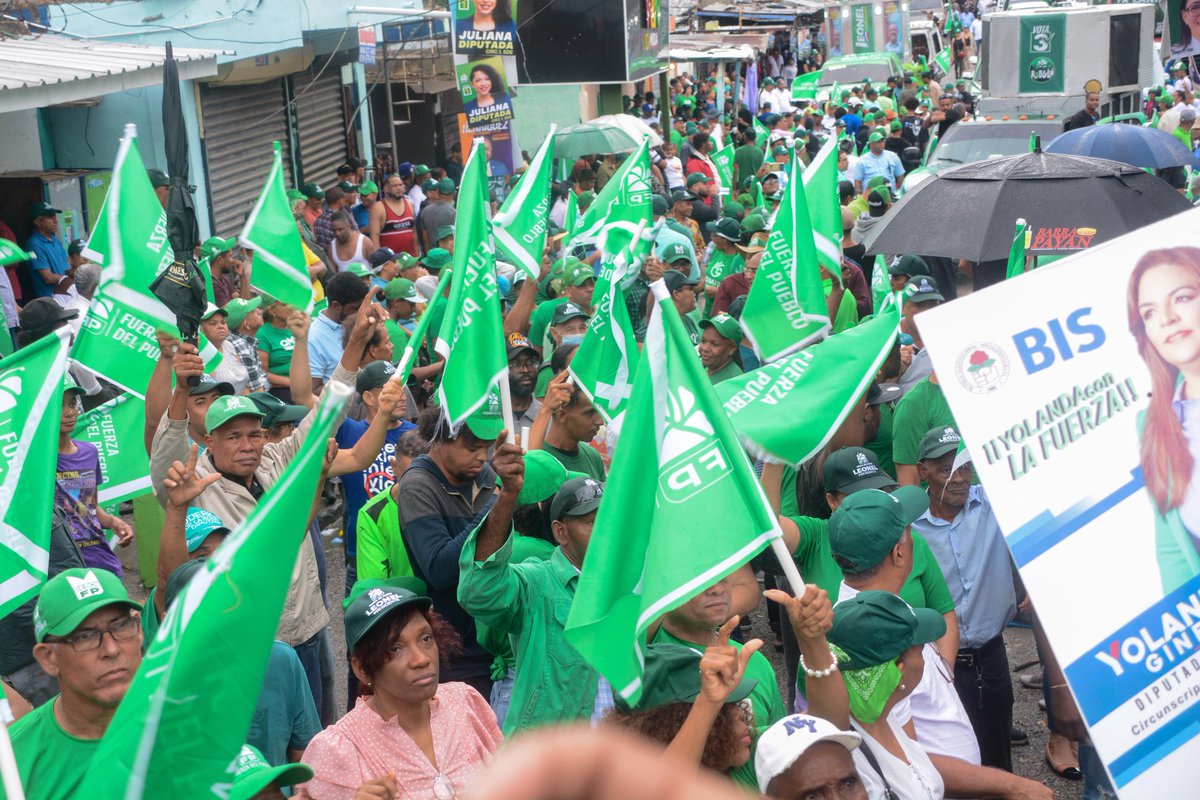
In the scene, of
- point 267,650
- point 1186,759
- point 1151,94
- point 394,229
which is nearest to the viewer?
point 267,650

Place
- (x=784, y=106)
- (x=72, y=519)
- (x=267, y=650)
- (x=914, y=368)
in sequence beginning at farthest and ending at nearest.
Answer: (x=784, y=106)
(x=914, y=368)
(x=72, y=519)
(x=267, y=650)

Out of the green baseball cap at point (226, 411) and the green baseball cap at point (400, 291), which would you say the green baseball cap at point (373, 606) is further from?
the green baseball cap at point (400, 291)

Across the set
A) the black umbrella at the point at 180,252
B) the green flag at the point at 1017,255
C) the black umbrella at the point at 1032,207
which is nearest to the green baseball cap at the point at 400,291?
the black umbrella at the point at 180,252

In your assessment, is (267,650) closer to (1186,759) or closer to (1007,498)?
(1007,498)

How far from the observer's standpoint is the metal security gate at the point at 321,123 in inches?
758

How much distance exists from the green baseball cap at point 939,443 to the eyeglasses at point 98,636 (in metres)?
3.03

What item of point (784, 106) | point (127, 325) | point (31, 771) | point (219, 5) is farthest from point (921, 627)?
point (784, 106)

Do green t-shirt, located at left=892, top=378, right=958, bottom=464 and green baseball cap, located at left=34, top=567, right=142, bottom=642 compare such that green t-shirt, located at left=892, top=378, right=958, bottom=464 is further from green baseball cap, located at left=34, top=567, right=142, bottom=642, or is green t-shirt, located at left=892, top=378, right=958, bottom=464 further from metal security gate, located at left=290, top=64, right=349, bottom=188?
metal security gate, located at left=290, top=64, right=349, bottom=188

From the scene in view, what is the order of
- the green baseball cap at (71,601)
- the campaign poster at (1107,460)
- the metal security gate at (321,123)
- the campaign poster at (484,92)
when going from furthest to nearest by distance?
the metal security gate at (321,123) < the campaign poster at (484,92) < the green baseball cap at (71,601) < the campaign poster at (1107,460)

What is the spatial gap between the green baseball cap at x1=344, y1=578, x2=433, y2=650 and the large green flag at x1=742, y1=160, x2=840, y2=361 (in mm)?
3035

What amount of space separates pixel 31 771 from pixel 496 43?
1537cm

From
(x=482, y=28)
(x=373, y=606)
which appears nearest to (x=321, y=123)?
(x=482, y=28)

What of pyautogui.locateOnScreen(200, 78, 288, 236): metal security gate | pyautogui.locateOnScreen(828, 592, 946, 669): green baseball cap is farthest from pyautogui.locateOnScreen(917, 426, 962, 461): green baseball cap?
pyautogui.locateOnScreen(200, 78, 288, 236): metal security gate

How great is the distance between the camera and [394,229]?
15.3 m
